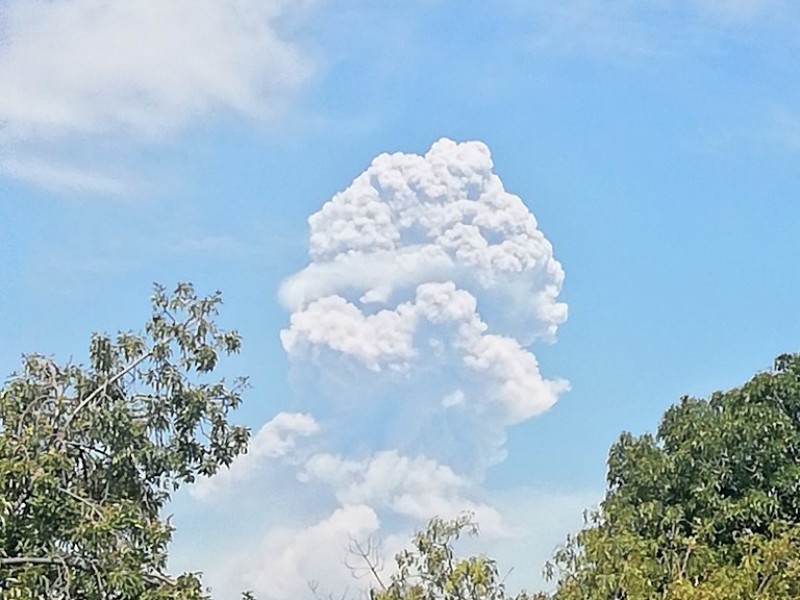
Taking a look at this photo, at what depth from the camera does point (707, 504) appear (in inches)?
624

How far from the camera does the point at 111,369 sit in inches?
499

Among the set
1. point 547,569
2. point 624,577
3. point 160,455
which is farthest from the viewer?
point 547,569

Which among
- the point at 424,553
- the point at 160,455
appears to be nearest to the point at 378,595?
the point at 424,553

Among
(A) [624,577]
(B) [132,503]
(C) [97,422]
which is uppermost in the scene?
(C) [97,422]

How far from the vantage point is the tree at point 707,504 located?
47.0ft

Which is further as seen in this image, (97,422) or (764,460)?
(764,460)

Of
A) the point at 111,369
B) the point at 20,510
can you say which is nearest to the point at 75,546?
the point at 20,510

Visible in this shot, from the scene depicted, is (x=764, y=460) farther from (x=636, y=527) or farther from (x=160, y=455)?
(x=160, y=455)

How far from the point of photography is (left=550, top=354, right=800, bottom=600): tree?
14312mm

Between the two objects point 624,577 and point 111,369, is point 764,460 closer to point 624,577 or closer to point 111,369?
point 624,577

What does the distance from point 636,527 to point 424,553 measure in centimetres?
305

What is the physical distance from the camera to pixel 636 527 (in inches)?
625

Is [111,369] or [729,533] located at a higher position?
[111,369]

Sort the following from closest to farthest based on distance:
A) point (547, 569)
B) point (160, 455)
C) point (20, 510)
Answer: point (20, 510) < point (160, 455) < point (547, 569)
